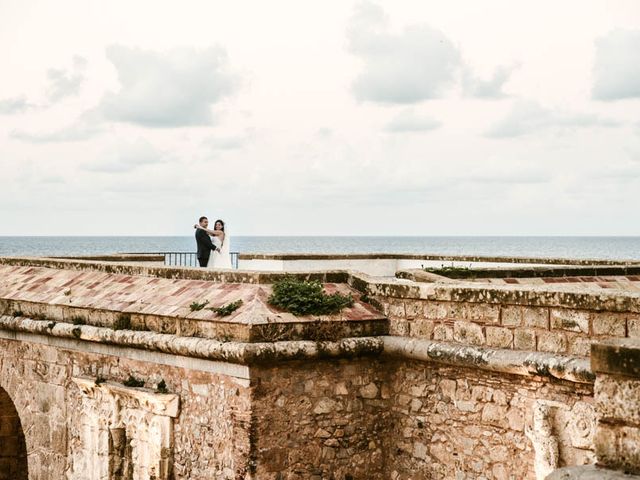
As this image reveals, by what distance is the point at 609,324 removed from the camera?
24.6 ft

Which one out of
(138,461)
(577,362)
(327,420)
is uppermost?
(577,362)

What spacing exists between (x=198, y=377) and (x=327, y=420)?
4.48 feet

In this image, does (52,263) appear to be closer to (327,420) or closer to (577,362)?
(327,420)

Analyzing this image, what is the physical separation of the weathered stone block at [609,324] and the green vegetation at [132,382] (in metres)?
4.95

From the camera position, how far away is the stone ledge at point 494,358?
7504 mm

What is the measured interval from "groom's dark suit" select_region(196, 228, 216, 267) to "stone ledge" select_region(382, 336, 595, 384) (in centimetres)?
628

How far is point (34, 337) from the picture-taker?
1177 centimetres

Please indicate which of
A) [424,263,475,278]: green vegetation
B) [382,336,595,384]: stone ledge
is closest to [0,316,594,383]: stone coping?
[382,336,595,384]: stone ledge

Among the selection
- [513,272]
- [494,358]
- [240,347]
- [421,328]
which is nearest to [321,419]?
[240,347]

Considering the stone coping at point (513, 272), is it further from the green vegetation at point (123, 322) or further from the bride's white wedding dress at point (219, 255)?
the bride's white wedding dress at point (219, 255)

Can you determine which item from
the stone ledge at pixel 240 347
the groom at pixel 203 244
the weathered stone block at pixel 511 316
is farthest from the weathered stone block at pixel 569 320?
the groom at pixel 203 244

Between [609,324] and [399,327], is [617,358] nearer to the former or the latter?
[609,324]

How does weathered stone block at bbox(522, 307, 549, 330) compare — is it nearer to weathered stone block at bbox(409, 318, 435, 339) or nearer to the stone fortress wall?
the stone fortress wall

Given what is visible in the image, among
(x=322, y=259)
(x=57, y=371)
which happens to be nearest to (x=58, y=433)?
(x=57, y=371)
